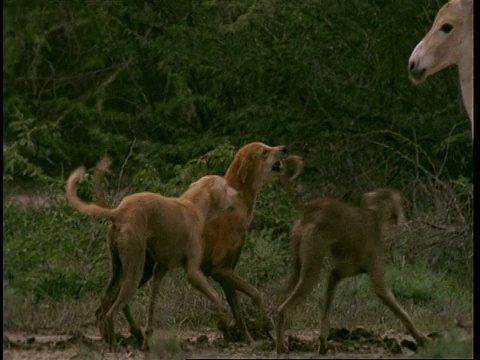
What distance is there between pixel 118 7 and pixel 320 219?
6.05 meters

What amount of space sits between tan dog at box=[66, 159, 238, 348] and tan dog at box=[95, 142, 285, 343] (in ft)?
0.80

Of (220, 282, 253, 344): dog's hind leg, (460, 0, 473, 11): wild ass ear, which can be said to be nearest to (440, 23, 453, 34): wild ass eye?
(460, 0, 473, 11): wild ass ear

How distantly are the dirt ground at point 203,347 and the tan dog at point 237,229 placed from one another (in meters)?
0.25

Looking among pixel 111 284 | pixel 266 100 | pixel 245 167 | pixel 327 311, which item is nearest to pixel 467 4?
pixel 245 167

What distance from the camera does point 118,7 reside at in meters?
13.6

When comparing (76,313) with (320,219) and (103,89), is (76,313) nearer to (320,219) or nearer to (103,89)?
(320,219)

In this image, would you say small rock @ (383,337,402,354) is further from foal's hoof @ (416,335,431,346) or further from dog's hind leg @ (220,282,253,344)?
dog's hind leg @ (220,282,253,344)

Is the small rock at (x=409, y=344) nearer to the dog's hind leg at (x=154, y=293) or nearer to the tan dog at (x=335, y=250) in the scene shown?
the tan dog at (x=335, y=250)

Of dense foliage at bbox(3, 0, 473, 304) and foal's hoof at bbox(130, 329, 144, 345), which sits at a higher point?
dense foliage at bbox(3, 0, 473, 304)

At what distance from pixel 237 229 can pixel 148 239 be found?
804 mm

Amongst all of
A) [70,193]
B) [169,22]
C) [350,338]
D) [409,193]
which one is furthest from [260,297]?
[169,22]

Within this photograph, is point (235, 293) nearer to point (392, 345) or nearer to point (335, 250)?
point (335, 250)

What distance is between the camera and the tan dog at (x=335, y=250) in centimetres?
806

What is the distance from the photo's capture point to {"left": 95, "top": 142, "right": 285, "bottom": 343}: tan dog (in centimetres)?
874
